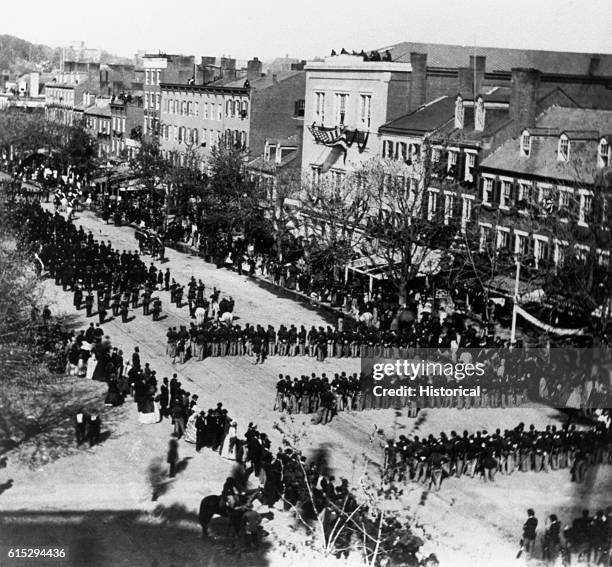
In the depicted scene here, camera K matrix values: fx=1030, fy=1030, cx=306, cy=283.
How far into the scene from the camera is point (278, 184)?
59062mm

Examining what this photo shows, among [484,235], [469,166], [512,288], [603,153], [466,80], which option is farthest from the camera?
[466,80]

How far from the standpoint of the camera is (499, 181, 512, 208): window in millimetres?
45938

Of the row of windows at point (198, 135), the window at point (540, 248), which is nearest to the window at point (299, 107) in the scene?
the row of windows at point (198, 135)

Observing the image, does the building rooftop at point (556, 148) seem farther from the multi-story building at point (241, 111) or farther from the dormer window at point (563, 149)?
the multi-story building at point (241, 111)

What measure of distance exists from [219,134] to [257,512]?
61301 millimetres

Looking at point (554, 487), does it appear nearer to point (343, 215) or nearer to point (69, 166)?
point (343, 215)

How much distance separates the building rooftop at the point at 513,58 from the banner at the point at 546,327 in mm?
26973

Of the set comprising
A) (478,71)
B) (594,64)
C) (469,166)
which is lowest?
(469,166)

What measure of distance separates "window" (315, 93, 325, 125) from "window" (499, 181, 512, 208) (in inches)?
804

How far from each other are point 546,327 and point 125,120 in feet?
247

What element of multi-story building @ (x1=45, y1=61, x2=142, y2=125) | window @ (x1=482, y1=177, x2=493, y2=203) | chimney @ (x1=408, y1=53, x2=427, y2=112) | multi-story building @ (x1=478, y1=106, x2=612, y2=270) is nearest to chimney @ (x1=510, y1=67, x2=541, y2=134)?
multi-story building @ (x1=478, y1=106, x2=612, y2=270)

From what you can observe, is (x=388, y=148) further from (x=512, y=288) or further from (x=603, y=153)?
(x=512, y=288)

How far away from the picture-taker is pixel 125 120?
339 feet

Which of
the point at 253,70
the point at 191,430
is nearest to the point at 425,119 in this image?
the point at 253,70
